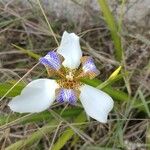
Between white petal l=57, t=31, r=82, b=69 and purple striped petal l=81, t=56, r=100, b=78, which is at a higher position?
white petal l=57, t=31, r=82, b=69

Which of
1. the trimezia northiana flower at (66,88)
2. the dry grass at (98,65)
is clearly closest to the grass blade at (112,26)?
the dry grass at (98,65)

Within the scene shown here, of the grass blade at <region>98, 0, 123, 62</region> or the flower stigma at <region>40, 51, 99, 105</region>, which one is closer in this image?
the flower stigma at <region>40, 51, 99, 105</region>

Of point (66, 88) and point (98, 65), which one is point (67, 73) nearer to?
point (66, 88)

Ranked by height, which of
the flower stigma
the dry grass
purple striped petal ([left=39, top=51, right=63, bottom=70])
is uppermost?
purple striped petal ([left=39, top=51, right=63, bottom=70])

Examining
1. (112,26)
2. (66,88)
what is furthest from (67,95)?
(112,26)

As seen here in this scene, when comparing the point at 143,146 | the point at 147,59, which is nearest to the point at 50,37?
the point at 147,59

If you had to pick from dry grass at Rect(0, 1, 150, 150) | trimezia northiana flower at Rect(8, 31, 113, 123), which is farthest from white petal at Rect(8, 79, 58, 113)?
dry grass at Rect(0, 1, 150, 150)

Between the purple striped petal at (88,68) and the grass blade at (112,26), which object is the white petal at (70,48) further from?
the grass blade at (112,26)

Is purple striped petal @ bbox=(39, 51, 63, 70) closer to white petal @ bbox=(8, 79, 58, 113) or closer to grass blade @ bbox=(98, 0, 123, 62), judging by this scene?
white petal @ bbox=(8, 79, 58, 113)
